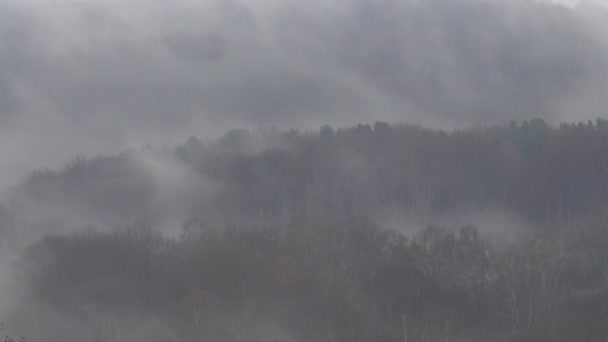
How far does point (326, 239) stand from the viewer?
6400 centimetres

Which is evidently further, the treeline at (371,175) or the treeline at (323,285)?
the treeline at (371,175)

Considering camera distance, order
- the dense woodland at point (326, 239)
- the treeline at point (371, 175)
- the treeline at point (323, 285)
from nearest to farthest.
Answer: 1. the treeline at point (323, 285)
2. the dense woodland at point (326, 239)
3. the treeline at point (371, 175)

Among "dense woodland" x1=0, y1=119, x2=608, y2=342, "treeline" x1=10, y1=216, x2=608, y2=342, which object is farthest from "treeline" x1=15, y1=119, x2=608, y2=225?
"treeline" x1=10, y1=216, x2=608, y2=342

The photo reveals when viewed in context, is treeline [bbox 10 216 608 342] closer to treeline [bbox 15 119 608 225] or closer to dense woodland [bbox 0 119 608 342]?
dense woodland [bbox 0 119 608 342]

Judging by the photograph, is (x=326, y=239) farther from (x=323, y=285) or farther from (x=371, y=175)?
(x=371, y=175)

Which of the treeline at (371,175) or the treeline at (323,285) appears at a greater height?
the treeline at (371,175)

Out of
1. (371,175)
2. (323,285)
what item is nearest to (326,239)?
(323,285)

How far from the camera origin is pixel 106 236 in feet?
218

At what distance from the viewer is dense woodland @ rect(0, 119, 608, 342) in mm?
46750

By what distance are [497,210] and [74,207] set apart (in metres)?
36.8

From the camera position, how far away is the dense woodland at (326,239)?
153ft

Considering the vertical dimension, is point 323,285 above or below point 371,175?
below

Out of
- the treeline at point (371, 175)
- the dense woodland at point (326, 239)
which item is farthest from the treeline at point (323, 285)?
the treeline at point (371, 175)

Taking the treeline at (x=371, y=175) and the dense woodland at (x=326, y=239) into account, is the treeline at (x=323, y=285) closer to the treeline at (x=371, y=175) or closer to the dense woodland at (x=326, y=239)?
the dense woodland at (x=326, y=239)
